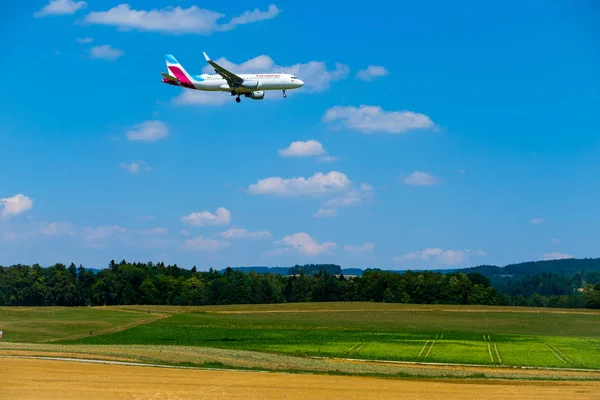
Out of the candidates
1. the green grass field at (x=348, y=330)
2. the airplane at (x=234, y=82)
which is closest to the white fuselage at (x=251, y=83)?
the airplane at (x=234, y=82)

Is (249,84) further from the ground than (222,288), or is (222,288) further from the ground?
(249,84)

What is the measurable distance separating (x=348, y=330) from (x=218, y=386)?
5644 cm

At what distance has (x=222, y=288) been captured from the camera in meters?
173

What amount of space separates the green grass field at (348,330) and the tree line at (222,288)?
860 inches

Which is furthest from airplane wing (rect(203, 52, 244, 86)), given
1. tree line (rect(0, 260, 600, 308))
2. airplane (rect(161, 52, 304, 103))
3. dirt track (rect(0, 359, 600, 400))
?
tree line (rect(0, 260, 600, 308))

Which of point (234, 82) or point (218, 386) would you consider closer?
point (218, 386)

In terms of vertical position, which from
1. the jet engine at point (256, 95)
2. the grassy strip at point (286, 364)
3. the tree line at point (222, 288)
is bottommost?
the grassy strip at point (286, 364)

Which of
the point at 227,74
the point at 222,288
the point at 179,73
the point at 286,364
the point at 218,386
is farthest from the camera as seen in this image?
the point at 222,288

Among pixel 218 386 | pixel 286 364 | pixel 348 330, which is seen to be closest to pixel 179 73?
pixel 348 330

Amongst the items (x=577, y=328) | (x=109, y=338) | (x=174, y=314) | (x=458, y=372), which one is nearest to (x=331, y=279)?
(x=174, y=314)

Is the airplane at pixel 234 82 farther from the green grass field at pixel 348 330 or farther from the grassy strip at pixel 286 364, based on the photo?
the grassy strip at pixel 286 364

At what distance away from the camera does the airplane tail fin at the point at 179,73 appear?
85.5 metres

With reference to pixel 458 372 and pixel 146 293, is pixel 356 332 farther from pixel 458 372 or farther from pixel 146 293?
pixel 146 293

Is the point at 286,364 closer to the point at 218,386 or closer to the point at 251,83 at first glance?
the point at 218,386
